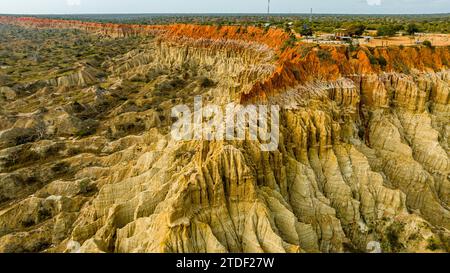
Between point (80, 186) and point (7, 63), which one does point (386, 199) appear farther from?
point (7, 63)

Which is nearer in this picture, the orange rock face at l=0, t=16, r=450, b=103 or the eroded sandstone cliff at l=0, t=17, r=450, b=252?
the eroded sandstone cliff at l=0, t=17, r=450, b=252

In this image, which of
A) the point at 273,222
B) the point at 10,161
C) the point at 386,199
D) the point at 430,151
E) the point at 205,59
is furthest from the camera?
the point at 205,59

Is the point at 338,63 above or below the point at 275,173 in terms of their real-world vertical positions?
above

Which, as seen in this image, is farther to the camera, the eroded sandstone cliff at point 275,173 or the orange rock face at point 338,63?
the orange rock face at point 338,63

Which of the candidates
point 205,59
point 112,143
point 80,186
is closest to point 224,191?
point 80,186

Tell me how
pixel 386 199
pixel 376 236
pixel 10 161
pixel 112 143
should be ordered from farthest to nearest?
pixel 112 143 < pixel 10 161 < pixel 386 199 < pixel 376 236

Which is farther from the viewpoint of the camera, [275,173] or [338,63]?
[338,63]

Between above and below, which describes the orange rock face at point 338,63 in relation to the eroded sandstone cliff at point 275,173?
above

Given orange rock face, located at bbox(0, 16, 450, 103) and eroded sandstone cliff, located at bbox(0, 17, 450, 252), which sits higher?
orange rock face, located at bbox(0, 16, 450, 103)
